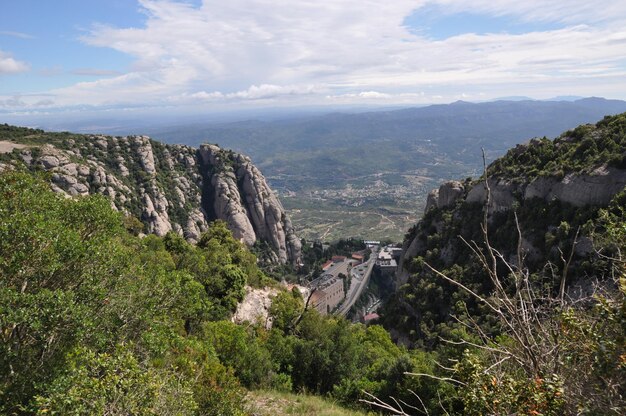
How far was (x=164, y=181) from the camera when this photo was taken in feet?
276

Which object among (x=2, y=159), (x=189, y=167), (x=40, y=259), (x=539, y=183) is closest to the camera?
(x=40, y=259)

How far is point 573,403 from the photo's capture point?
4.94 metres

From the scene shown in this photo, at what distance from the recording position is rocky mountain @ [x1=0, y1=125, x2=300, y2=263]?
6238 cm

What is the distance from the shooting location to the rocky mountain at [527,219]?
34375 millimetres

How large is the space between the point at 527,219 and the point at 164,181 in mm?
71187

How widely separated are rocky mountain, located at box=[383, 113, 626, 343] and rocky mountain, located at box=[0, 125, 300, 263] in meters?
45.3

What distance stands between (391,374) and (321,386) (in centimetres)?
486

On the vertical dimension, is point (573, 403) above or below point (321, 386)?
above

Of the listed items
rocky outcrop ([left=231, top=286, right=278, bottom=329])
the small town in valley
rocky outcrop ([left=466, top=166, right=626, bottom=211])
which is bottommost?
the small town in valley

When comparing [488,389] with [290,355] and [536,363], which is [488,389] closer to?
[536,363]

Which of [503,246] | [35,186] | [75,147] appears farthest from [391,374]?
[75,147]

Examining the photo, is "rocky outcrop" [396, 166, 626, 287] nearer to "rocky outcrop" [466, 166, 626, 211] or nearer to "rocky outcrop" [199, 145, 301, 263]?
"rocky outcrop" [466, 166, 626, 211]

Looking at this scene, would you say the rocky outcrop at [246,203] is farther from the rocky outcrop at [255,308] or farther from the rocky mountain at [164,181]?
the rocky outcrop at [255,308]

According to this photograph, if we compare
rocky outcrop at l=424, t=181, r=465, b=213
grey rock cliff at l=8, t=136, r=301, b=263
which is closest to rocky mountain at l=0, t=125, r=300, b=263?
grey rock cliff at l=8, t=136, r=301, b=263
